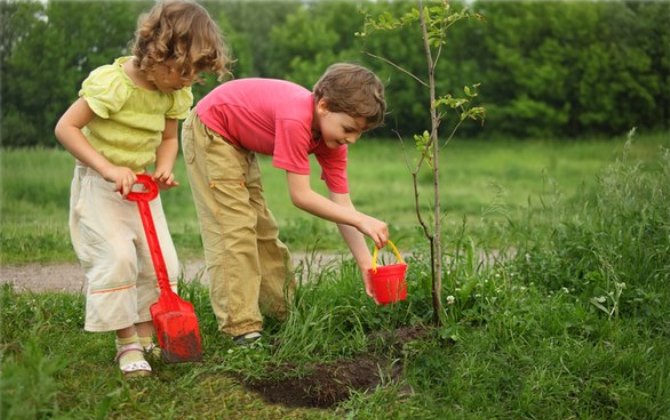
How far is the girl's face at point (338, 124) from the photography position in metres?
3.59

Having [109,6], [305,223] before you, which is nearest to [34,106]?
[109,6]

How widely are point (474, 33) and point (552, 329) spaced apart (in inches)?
435

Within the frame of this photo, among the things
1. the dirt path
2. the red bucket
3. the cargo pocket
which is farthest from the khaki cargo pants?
the dirt path

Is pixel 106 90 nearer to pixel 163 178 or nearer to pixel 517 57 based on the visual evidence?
pixel 163 178

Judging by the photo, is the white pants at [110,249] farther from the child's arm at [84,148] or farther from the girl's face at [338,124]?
the girl's face at [338,124]

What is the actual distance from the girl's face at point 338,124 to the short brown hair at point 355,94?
2 centimetres

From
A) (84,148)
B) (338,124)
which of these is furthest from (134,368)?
(338,124)

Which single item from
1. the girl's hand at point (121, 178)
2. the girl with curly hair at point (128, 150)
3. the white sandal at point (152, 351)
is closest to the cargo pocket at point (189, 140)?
the girl with curly hair at point (128, 150)

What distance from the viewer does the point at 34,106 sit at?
864cm

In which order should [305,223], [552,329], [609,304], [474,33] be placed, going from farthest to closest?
[474,33], [305,223], [609,304], [552,329]

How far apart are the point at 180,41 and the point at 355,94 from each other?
0.72m

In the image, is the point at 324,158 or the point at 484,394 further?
the point at 324,158

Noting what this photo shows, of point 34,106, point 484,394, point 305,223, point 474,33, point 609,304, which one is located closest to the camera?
point 484,394

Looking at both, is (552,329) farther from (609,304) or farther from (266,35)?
(266,35)
